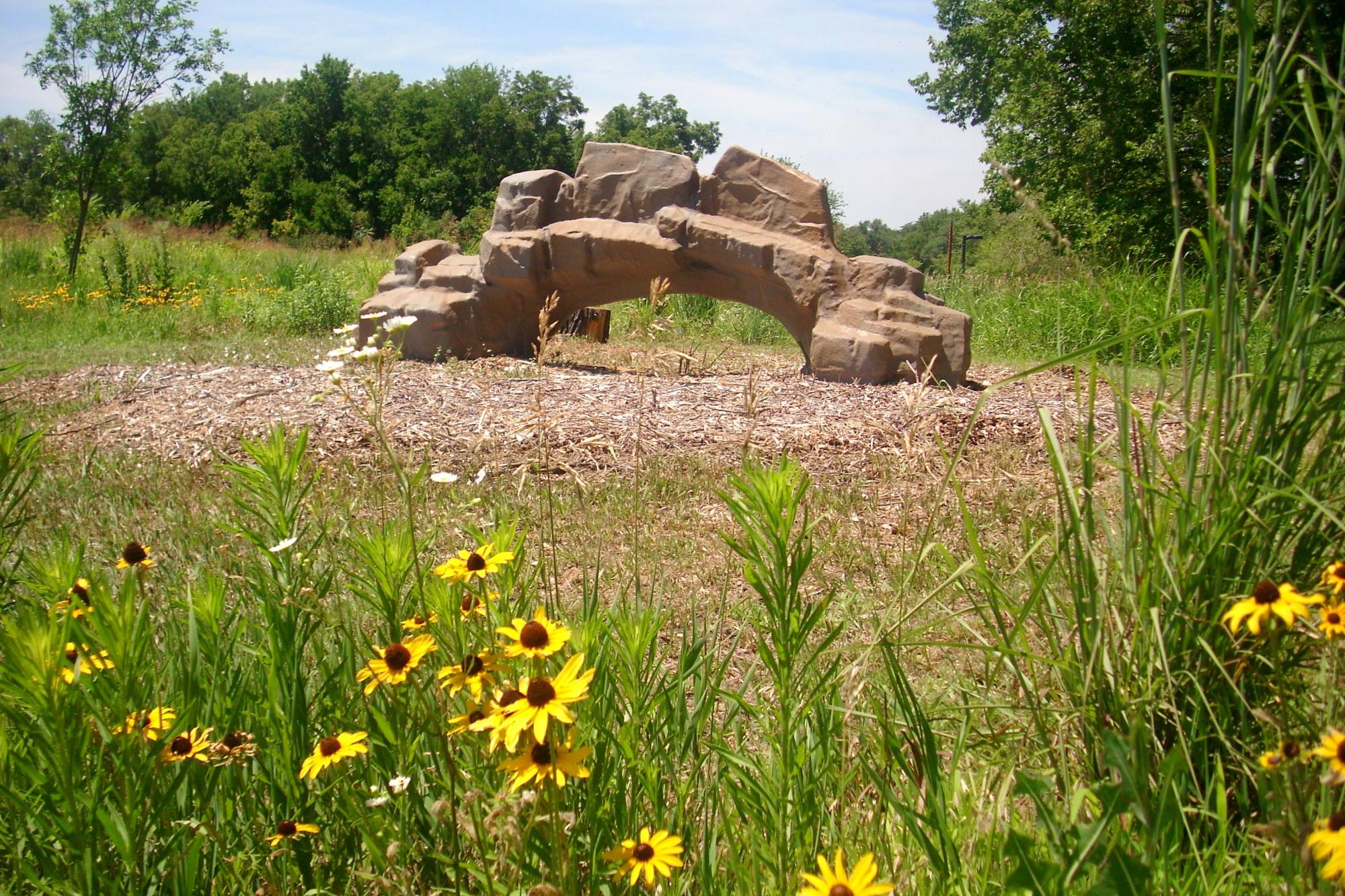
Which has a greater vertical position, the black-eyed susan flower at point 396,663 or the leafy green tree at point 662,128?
the leafy green tree at point 662,128

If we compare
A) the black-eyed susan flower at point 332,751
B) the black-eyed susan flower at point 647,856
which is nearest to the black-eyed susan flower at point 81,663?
the black-eyed susan flower at point 332,751

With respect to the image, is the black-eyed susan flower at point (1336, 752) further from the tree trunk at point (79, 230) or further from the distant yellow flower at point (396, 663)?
the tree trunk at point (79, 230)

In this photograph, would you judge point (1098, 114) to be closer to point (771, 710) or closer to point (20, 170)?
point (771, 710)

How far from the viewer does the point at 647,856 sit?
110 cm

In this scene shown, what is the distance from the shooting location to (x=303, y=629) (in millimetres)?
1494

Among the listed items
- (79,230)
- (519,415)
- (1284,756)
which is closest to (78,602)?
(1284,756)

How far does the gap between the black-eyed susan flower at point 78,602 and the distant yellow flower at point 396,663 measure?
1.21 feet

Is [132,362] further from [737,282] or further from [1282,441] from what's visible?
[1282,441]

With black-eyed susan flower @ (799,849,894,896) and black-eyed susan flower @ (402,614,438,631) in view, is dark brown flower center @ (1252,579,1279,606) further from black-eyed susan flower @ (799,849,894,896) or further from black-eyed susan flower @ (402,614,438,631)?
black-eyed susan flower @ (402,614,438,631)

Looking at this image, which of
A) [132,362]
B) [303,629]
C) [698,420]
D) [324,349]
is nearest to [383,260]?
[324,349]

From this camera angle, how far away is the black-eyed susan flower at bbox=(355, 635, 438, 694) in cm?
113

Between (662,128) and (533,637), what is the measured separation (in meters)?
55.1

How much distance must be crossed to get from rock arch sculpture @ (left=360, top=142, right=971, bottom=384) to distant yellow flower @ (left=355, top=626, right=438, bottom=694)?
5598 millimetres

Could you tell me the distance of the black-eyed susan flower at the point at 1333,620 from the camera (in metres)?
1.10
